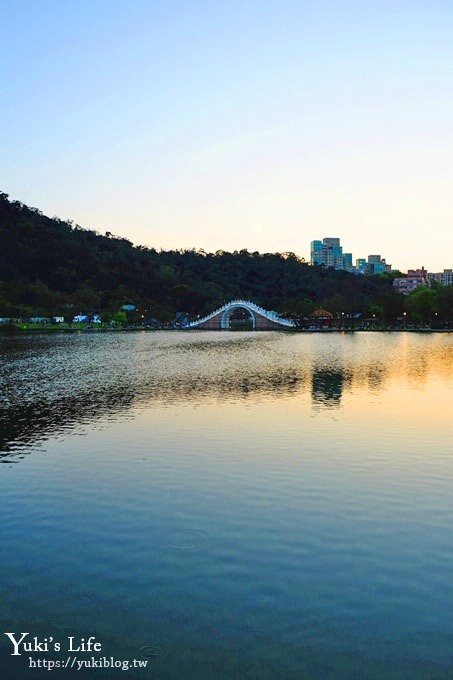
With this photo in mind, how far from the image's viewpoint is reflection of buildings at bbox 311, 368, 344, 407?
38.4 m

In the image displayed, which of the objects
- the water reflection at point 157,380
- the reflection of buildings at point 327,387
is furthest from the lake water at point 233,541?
the reflection of buildings at point 327,387

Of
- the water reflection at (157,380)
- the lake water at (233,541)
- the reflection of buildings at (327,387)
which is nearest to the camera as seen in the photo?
the lake water at (233,541)

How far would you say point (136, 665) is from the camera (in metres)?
9.70

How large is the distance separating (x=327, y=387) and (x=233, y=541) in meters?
31.5

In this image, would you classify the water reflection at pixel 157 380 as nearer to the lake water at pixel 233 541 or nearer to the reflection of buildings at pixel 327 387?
the reflection of buildings at pixel 327 387

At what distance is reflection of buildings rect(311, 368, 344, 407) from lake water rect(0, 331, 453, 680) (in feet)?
15.6

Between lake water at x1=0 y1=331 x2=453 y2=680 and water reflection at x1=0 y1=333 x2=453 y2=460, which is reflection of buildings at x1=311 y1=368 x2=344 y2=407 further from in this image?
lake water at x1=0 y1=331 x2=453 y2=680

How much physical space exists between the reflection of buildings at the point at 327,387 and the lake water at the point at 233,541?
4758 millimetres

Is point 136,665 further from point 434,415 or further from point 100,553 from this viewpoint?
point 434,415

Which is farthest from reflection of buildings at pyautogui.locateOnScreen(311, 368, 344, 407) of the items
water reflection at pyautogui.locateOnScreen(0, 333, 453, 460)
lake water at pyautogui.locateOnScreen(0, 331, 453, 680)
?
lake water at pyautogui.locateOnScreen(0, 331, 453, 680)

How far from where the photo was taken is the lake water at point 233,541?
1013 centimetres

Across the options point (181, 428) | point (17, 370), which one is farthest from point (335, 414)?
point (17, 370)

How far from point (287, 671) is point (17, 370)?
2056 inches

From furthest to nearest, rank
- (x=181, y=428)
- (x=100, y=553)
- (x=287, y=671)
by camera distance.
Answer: (x=181, y=428) → (x=100, y=553) → (x=287, y=671)
